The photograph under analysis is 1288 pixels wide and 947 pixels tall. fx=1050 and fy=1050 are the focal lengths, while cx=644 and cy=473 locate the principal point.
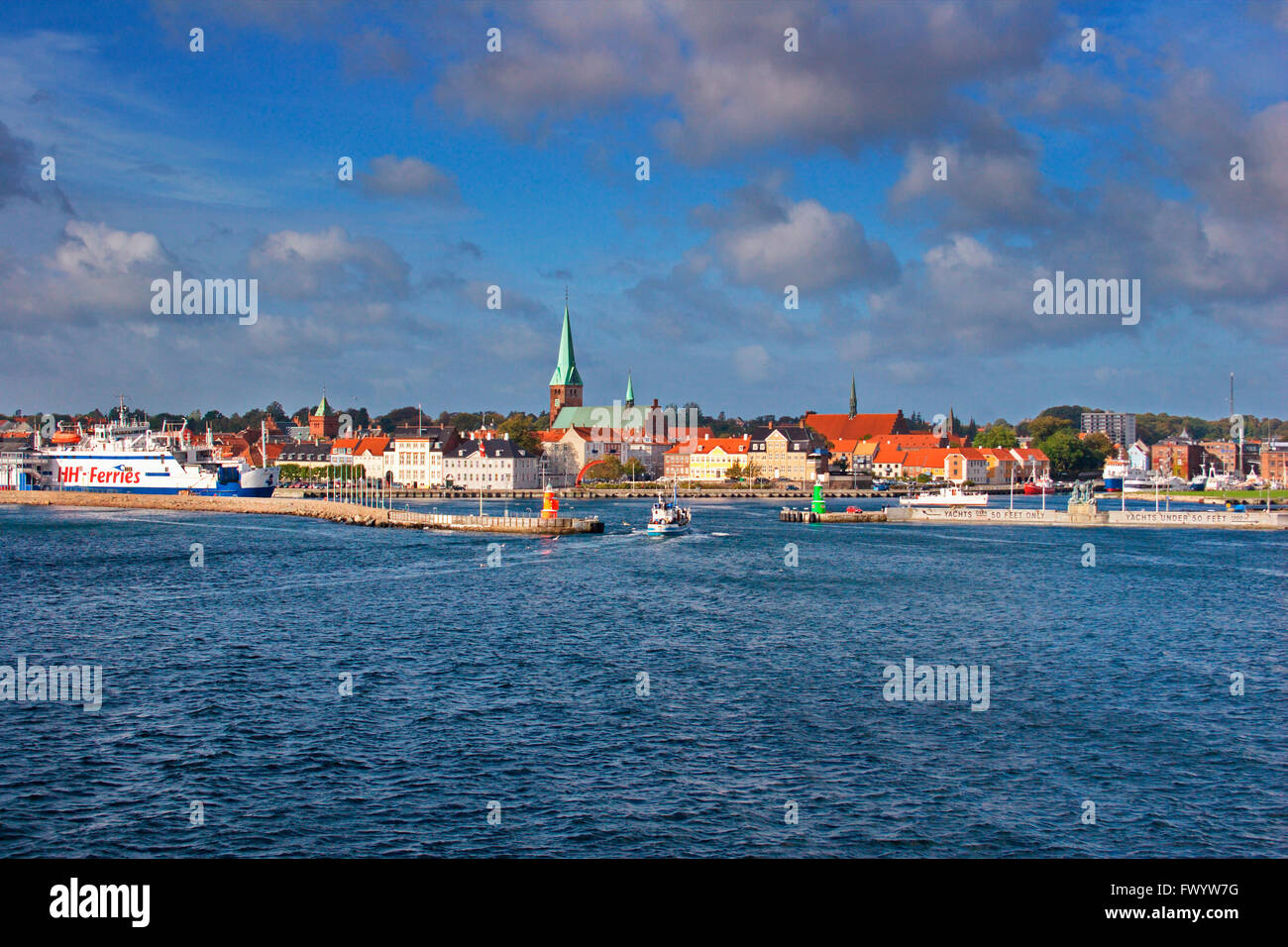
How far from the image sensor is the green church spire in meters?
168

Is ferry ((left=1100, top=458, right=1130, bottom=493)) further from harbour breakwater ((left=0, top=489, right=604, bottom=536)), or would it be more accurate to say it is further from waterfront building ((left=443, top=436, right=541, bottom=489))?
harbour breakwater ((left=0, top=489, right=604, bottom=536))

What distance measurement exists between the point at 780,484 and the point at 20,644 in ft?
382

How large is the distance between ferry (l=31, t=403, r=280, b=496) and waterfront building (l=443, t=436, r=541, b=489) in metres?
27.8

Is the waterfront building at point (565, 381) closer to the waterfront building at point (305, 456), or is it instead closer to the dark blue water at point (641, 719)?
the waterfront building at point (305, 456)

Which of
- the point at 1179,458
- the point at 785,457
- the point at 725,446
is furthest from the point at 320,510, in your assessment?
the point at 1179,458

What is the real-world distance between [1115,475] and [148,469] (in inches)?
4947

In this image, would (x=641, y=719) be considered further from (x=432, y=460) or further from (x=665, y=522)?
(x=432, y=460)

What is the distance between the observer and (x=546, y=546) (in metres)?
57.4

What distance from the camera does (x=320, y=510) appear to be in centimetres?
8506

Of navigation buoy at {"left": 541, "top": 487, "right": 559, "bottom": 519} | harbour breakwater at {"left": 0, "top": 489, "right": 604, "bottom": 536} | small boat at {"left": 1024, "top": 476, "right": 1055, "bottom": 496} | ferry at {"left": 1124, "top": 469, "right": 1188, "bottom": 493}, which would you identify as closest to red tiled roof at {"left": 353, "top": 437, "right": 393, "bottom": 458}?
harbour breakwater at {"left": 0, "top": 489, "right": 604, "bottom": 536}

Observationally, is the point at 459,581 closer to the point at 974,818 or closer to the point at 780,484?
the point at 974,818

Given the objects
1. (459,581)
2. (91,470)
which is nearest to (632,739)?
(459,581)
